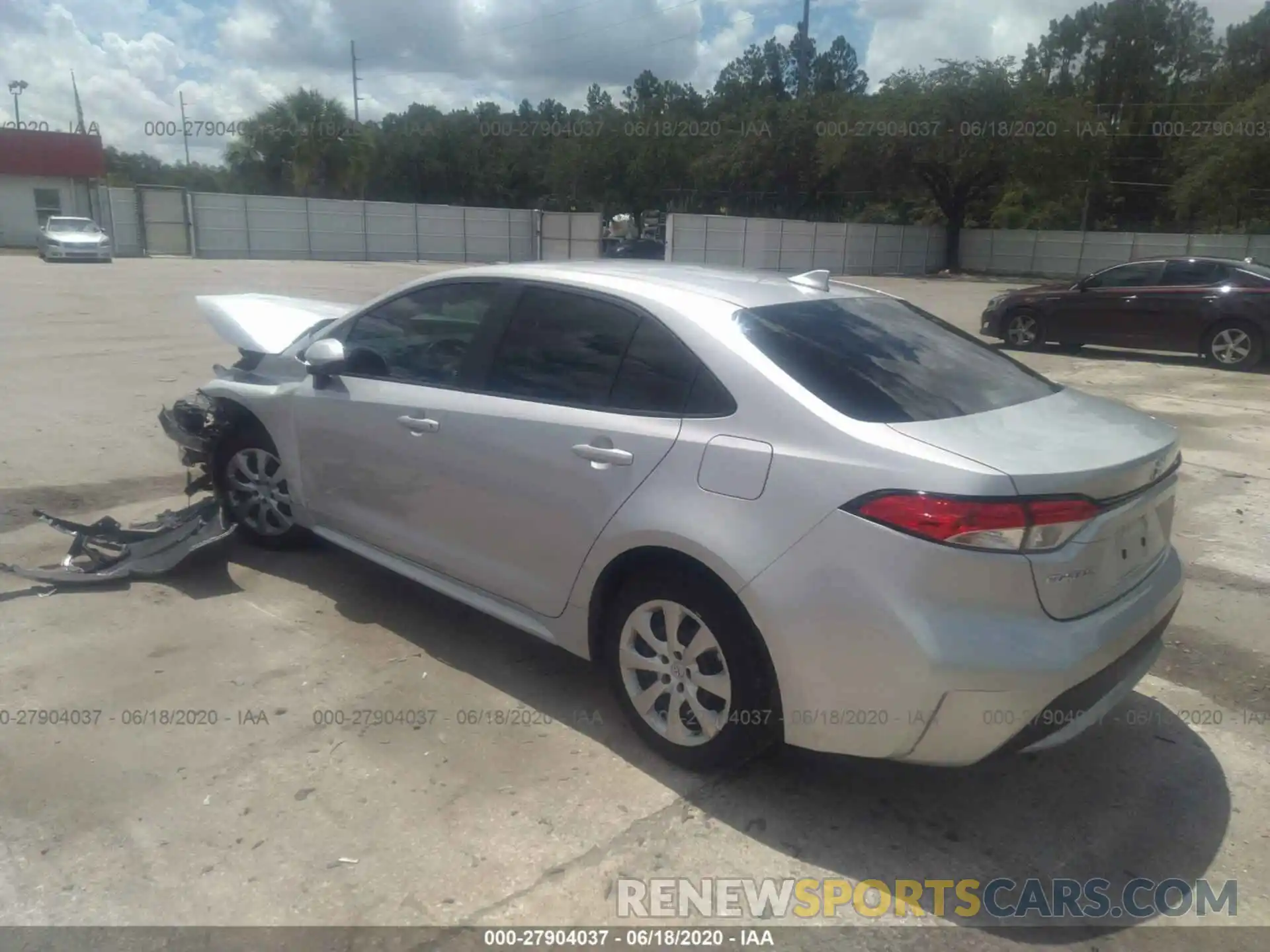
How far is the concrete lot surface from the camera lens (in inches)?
109

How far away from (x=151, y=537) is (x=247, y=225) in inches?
1366

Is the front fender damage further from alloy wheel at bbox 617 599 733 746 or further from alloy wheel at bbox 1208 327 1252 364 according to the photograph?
alloy wheel at bbox 1208 327 1252 364

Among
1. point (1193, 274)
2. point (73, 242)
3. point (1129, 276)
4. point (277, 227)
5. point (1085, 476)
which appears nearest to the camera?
point (1085, 476)

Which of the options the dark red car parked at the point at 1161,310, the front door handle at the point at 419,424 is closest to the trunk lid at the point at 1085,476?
the front door handle at the point at 419,424

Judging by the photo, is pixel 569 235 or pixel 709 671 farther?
pixel 569 235

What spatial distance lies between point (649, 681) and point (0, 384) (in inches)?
351

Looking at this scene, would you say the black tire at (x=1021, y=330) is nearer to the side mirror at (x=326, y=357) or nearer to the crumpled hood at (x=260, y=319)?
the crumpled hood at (x=260, y=319)

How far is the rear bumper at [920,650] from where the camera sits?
264 cm

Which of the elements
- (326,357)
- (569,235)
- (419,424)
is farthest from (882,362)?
(569,235)

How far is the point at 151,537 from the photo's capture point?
198 inches

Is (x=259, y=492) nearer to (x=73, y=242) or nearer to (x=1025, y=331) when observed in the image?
(x=1025, y=331)

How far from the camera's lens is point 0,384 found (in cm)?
954

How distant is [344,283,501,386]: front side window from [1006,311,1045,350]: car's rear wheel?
12565 mm

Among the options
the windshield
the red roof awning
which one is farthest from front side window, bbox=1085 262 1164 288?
the red roof awning
